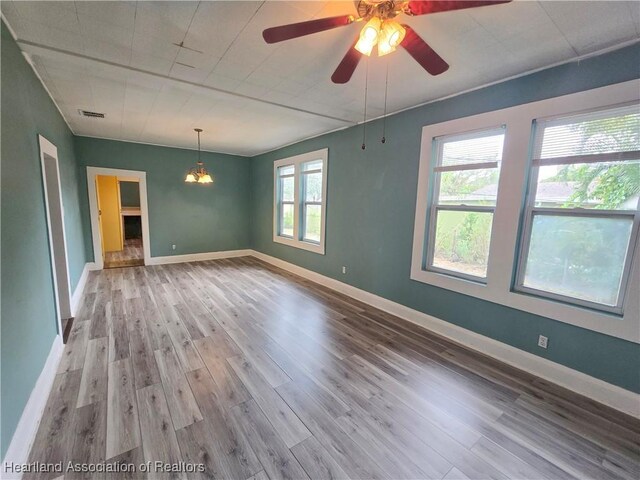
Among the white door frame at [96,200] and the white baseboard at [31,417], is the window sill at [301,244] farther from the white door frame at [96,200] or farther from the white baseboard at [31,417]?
the white baseboard at [31,417]

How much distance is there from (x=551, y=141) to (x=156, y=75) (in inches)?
143

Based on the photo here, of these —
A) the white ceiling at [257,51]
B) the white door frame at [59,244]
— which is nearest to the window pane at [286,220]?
the white ceiling at [257,51]

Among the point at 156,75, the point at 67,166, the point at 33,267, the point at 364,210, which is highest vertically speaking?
the point at 156,75

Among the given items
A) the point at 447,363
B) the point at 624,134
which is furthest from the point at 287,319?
the point at 624,134

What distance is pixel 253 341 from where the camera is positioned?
2887 millimetres

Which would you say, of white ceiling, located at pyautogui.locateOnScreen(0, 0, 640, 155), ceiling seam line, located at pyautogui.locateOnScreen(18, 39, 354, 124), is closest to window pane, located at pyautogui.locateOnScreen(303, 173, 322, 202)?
ceiling seam line, located at pyautogui.locateOnScreen(18, 39, 354, 124)

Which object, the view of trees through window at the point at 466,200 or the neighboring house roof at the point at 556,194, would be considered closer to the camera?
the neighboring house roof at the point at 556,194

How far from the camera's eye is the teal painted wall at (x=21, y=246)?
1.54m

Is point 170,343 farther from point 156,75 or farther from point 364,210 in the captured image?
point 364,210

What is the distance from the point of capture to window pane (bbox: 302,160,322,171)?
5.03m

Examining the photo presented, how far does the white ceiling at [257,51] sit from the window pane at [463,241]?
132 centimetres

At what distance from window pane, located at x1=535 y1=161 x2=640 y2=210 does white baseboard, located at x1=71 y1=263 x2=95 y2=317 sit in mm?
5386

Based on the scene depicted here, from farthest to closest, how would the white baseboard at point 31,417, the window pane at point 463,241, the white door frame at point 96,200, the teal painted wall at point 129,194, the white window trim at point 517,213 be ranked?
1. the teal painted wall at point 129,194
2. the white door frame at point 96,200
3. the window pane at point 463,241
4. the white window trim at point 517,213
5. the white baseboard at point 31,417

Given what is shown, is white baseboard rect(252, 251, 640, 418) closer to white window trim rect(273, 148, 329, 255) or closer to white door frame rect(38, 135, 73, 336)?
white window trim rect(273, 148, 329, 255)
